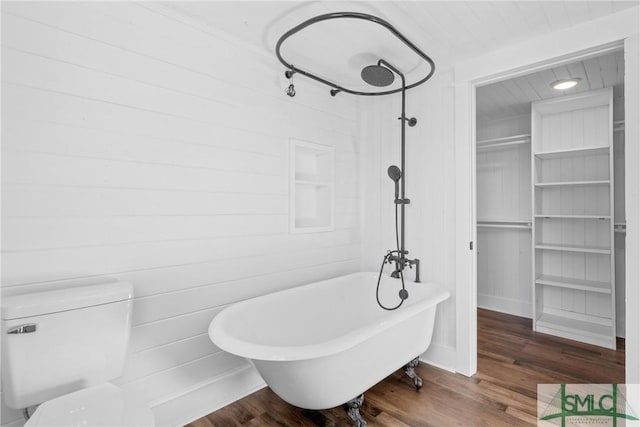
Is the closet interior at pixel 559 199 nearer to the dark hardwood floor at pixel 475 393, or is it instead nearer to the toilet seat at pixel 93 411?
the dark hardwood floor at pixel 475 393

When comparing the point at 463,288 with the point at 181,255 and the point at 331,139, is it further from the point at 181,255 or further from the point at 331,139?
the point at 181,255

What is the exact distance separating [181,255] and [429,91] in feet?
7.18

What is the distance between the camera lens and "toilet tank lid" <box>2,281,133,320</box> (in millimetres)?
1231

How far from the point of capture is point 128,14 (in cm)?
167

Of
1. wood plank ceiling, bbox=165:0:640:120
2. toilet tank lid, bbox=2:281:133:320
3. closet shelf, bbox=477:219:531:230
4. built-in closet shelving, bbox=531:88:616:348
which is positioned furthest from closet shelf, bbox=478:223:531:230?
toilet tank lid, bbox=2:281:133:320

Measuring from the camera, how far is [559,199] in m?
3.31

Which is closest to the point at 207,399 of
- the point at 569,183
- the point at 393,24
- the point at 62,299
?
the point at 62,299

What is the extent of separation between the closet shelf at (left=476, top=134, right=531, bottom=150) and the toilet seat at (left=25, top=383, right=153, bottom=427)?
12.5 feet

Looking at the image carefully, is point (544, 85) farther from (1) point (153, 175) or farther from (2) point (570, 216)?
(1) point (153, 175)

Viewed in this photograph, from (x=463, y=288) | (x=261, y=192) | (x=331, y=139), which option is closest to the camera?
(x=261, y=192)

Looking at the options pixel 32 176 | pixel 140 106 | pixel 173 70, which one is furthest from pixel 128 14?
pixel 32 176

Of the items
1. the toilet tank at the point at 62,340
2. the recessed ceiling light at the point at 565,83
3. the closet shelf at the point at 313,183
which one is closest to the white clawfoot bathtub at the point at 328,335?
the toilet tank at the point at 62,340

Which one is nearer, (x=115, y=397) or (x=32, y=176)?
(x=115, y=397)

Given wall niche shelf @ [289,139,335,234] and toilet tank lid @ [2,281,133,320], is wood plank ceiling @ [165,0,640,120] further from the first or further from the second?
toilet tank lid @ [2,281,133,320]
